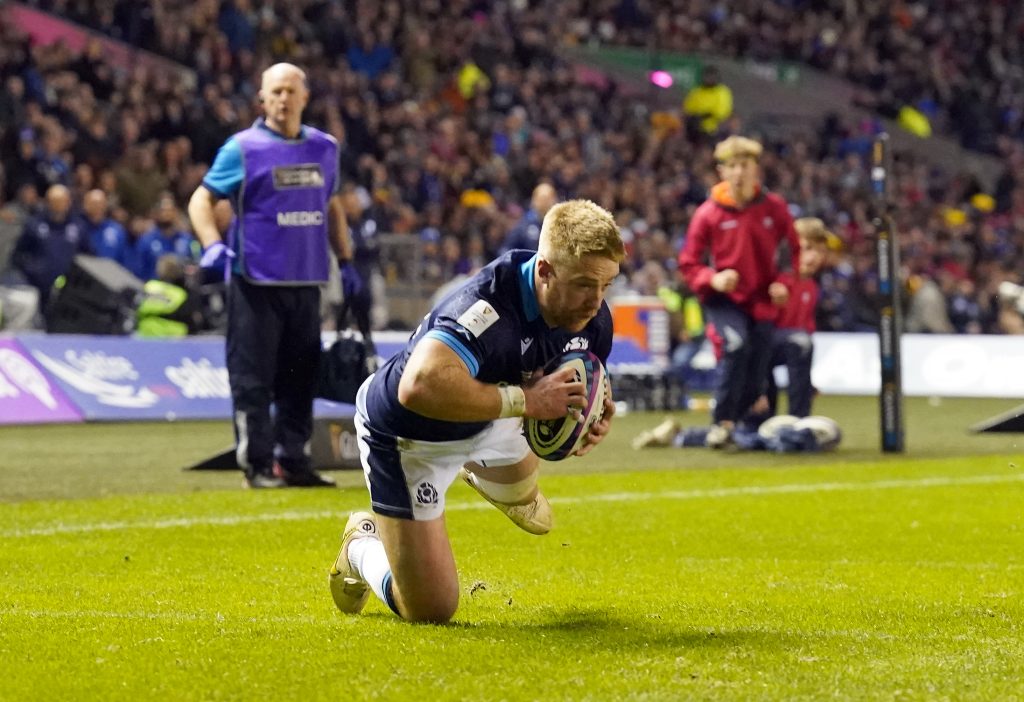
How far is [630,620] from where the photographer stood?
5848 mm

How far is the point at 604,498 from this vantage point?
10.3m

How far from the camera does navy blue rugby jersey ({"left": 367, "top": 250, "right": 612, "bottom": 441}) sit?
556cm

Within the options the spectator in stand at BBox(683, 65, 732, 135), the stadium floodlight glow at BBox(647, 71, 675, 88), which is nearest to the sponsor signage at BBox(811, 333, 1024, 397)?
the spectator in stand at BBox(683, 65, 732, 135)

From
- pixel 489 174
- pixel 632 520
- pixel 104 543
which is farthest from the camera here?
pixel 489 174

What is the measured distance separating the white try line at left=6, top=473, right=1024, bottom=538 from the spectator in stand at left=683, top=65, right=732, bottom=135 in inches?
905

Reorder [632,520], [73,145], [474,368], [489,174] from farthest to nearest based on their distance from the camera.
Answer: [489,174], [73,145], [632,520], [474,368]

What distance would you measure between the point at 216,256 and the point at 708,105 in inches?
1002

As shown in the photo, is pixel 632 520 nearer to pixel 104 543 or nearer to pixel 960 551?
pixel 960 551

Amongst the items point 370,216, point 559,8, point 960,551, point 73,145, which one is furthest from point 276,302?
point 559,8

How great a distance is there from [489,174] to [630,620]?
2166 cm

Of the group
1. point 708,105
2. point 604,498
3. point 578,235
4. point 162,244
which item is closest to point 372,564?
point 578,235

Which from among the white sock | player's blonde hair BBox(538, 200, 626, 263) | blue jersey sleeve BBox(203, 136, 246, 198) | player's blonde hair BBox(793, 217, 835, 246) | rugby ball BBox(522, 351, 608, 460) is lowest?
the white sock

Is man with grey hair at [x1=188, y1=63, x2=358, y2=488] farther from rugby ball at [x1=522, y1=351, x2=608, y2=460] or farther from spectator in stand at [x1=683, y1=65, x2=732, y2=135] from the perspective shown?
spectator in stand at [x1=683, y1=65, x2=732, y2=135]

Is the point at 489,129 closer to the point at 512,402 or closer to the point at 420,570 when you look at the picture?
the point at 420,570
